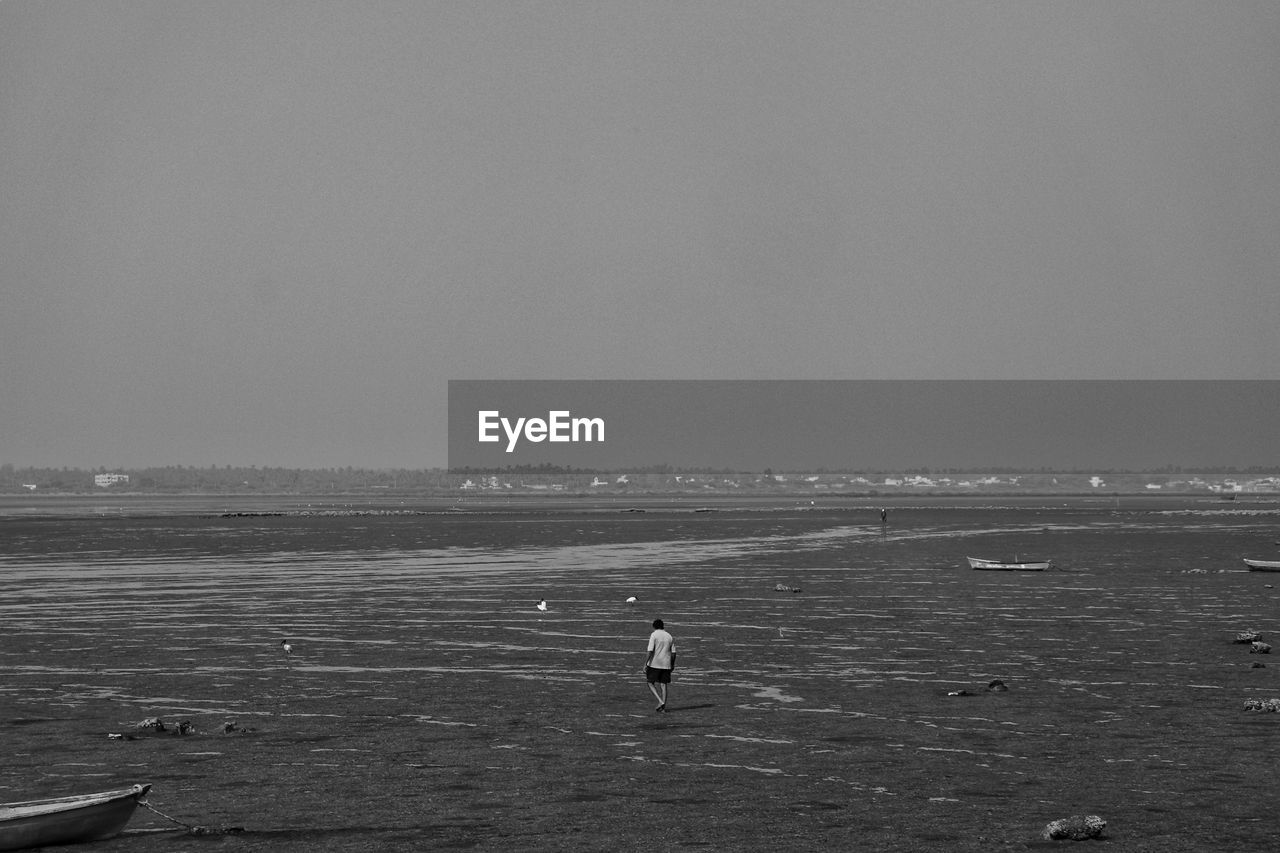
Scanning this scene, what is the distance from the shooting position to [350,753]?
29000mm

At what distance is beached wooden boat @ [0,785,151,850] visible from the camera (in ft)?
67.2

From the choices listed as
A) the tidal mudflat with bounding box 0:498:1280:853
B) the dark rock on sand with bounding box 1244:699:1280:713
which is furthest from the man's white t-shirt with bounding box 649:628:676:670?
the dark rock on sand with bounding box 1244:699:1280:713

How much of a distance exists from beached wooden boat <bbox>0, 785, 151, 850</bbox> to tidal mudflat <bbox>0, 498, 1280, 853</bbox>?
0.69m

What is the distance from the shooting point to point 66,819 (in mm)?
20891

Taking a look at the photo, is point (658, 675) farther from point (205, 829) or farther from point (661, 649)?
point (205, 829)

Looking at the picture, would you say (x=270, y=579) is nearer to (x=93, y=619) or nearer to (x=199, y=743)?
(x=93, y=619)

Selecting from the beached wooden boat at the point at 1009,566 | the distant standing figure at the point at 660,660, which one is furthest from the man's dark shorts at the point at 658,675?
the beached wooden boat at the point at 1009,566

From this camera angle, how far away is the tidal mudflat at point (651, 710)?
23547mm

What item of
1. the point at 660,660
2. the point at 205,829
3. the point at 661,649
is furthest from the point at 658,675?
the point at 205,829

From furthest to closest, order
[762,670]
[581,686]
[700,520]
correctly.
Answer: [700,520]
[762,670]
[581,686]

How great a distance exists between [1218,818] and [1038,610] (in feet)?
120

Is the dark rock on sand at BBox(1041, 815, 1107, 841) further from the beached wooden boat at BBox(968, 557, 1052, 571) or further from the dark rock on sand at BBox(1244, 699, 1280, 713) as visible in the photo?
the beached wooden boat at BBox(968, 557, 1052, 571)

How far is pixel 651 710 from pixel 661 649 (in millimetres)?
1538

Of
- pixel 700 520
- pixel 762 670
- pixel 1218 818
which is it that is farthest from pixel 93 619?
pixel 700 520
